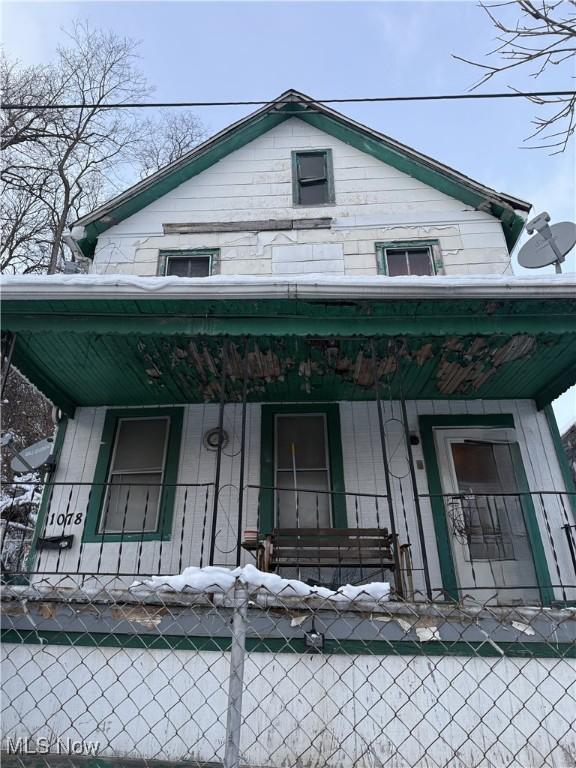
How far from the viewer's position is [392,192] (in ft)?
24.3

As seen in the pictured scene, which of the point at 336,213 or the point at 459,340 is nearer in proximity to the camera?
the point at 459,340

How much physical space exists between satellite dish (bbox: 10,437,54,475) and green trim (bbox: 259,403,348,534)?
251 cm

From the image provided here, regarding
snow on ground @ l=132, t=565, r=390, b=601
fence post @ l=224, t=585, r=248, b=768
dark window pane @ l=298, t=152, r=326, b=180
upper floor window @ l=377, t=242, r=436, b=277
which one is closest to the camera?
fence post @ l=224, t=585, r=248, b=768

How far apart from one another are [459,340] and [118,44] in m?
17.0

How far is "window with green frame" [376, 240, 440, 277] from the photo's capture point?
6.89 m

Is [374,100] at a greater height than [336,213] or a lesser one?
lesser

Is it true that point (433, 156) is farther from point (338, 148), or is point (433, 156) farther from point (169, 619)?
point (169, 619)

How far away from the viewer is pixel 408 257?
702cm

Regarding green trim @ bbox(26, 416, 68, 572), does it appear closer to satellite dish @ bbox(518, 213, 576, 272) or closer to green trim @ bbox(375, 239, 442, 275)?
green trim @ bbox(375, 239, 442, 275)

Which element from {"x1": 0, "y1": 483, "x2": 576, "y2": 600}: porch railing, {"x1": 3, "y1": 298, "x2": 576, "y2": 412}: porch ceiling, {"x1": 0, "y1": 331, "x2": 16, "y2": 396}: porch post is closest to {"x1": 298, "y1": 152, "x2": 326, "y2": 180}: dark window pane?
{"x1": 3, "y1": 298, "x2": 576, "y2": 412}: porch ceiling

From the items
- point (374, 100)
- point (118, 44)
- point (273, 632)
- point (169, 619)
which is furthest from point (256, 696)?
point (118, 44)

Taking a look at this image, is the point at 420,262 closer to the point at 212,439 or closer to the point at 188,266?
the point at 188,266

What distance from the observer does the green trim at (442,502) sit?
5.21 m
